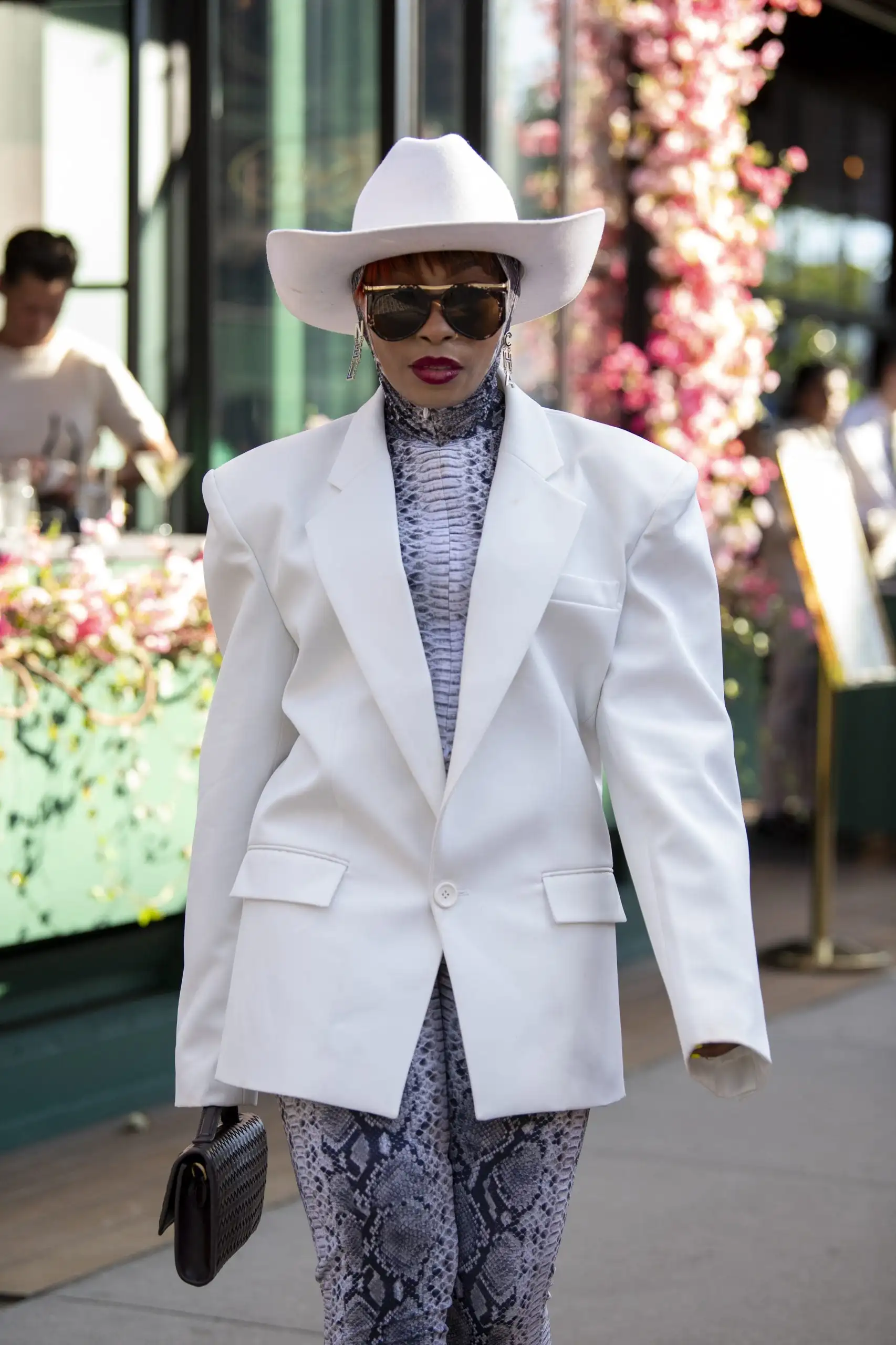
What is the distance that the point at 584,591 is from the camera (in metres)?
→ 2.45

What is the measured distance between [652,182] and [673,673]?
554cm

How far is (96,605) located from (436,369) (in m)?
2.60

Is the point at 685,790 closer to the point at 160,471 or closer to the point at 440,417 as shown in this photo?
the point at 440,417

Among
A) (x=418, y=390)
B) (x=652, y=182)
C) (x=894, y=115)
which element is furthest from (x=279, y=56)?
(x=894, y=115)

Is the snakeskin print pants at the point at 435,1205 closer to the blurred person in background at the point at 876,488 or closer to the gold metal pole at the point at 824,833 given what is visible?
the gold metal pole at the point at 824,833

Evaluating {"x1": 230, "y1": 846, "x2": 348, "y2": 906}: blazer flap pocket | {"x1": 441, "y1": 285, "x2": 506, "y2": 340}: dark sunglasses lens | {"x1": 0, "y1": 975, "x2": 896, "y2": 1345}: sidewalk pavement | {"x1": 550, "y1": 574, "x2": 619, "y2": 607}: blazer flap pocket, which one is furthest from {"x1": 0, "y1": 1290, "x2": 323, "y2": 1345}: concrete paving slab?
{"x1": 441, "y1": 285, "x2": 506, "y2": 340}: dark sunglasses lens

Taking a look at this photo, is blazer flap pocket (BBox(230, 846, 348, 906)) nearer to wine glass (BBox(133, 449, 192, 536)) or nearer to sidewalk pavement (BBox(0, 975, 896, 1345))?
sidewalk pavement (BBox(0, 975, 896, 1345))

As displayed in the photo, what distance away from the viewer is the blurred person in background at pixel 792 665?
28.7 ft

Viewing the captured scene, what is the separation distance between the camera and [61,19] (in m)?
Answer: 6.63

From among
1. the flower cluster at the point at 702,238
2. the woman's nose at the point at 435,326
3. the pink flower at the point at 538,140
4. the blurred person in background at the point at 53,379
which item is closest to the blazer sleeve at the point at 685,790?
the woman's nose at the point at 435,326

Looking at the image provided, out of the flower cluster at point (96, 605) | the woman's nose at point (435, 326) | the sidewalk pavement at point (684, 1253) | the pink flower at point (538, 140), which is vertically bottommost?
the sidewalk pavement at point (684, 1253)

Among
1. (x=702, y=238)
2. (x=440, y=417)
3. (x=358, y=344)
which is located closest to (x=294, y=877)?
(x=440, y=417)

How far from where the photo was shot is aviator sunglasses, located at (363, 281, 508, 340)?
246cm

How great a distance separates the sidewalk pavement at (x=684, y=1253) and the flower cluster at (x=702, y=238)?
121 inches
